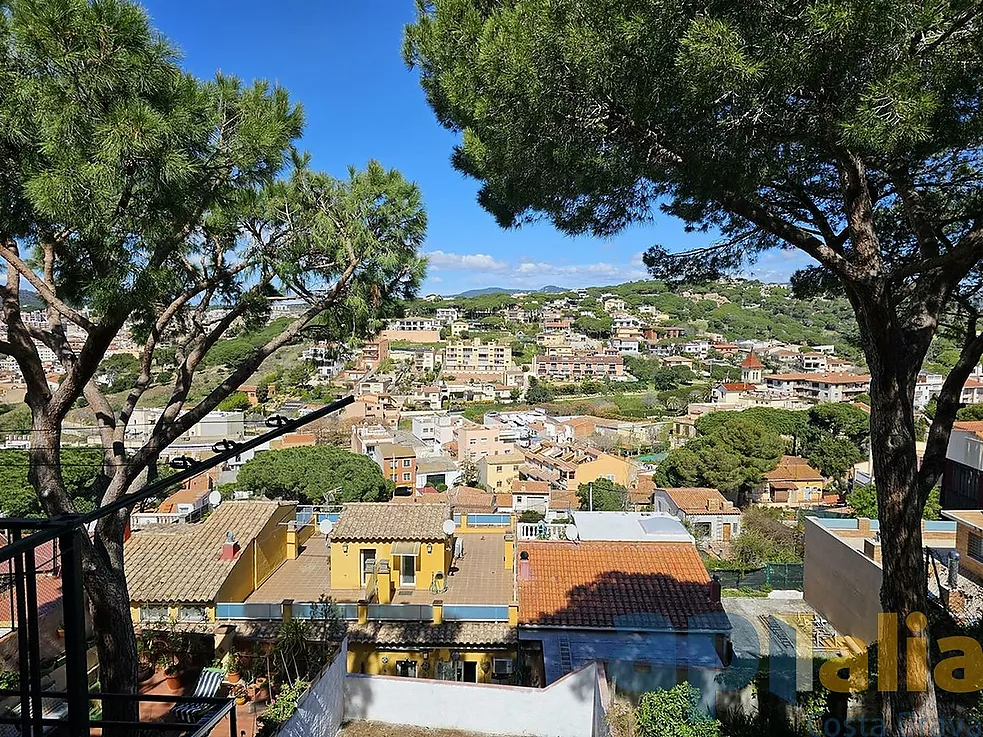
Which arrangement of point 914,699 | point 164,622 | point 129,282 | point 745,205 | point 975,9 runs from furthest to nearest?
point 164,622
point 745,205
point 914,699
point 129,282
point 975,9

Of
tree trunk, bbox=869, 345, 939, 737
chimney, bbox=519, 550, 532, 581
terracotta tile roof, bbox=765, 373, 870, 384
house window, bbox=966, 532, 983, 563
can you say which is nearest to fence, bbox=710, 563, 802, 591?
house window, bbox=966, 532, 983, 563

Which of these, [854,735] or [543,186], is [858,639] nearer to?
[854,735]

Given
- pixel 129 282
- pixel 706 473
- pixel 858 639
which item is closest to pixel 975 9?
pixel 129 282

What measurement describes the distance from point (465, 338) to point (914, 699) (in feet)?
254

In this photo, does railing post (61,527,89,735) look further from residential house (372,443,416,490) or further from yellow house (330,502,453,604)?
residential house (372,443,416,490)

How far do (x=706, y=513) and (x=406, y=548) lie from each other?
1662cm

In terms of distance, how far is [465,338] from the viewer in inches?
3150

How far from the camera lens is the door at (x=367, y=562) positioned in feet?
25.4

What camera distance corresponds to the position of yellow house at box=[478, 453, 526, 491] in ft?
108

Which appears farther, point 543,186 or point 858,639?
point 858,639

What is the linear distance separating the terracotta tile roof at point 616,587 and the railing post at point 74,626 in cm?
549

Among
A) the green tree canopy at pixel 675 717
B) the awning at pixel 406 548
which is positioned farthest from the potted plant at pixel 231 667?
the green tree canopy at pixel 675 717

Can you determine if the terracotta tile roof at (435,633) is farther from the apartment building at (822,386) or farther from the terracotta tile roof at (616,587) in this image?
the apartment building at (822,386)

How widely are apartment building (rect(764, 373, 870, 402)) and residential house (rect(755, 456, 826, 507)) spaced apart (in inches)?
1125
